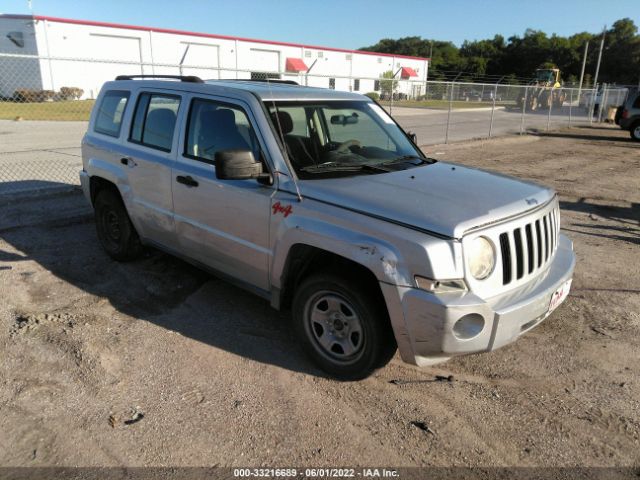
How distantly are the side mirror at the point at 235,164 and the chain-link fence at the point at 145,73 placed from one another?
6.21 m

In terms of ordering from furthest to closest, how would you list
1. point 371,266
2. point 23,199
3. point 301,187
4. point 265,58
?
point 265,58 < point 23,199 < point 301,187 < point 371,266

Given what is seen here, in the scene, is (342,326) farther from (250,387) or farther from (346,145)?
(346,145)

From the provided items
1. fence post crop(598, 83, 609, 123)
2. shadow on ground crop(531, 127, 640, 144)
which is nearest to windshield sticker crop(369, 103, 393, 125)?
shadow on ground crop(531, 127, 640, 144)

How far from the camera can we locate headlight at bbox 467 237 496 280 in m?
2.94

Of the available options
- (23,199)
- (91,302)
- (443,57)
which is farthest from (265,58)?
(443,57)

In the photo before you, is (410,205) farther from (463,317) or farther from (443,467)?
(443,467)

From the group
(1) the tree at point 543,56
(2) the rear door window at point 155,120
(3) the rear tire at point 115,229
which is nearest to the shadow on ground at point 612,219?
(2) the rear door window at point 155,120

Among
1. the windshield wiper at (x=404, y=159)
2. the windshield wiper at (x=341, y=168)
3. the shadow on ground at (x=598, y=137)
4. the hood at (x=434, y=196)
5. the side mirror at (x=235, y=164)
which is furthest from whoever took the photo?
the shadow on ground at (x=598, y=137)

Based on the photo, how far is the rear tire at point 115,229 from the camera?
17.5ft

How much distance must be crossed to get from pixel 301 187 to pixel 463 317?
1372 mm

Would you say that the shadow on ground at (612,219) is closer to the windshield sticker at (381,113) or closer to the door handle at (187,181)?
the windshield sticker at (381,113)

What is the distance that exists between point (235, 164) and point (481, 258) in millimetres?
1687

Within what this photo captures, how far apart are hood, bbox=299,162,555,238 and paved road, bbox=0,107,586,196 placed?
22.3 feet

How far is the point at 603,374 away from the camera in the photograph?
3.66m
